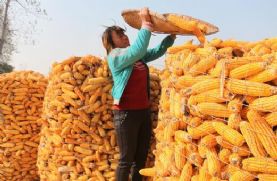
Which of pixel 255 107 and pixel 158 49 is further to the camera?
pixel 158 49

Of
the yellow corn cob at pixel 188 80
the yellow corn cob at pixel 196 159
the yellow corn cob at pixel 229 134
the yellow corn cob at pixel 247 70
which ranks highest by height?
the yellow corn cob at pixel 247 70

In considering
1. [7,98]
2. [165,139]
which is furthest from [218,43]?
[7,98]

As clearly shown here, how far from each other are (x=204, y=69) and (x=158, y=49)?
2078 millimetres

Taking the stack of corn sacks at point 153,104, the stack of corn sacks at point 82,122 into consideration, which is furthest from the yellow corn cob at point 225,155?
the stack of corn sacks at point 82,122

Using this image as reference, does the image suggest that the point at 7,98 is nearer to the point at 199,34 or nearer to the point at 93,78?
the point at 93,78

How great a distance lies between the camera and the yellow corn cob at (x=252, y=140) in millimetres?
2824

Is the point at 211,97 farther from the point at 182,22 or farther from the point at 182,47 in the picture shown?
the point at 182,22

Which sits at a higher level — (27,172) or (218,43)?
(218,43)

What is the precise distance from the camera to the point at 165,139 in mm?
3789

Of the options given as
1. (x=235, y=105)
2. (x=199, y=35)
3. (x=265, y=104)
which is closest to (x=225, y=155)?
(x=235, y=105)

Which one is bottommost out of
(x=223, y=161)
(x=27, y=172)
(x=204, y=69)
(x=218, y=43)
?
(x=27, y=172)

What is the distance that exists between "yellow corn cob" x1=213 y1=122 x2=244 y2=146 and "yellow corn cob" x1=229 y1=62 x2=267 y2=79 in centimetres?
34

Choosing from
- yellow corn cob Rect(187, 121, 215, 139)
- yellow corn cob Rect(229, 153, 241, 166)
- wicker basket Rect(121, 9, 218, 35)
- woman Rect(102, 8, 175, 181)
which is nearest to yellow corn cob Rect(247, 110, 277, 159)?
yellow corn cob Rect(229, 153, 241, 166)

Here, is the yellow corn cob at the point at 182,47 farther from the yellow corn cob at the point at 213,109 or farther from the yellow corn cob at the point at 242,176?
the yellow corn cob at the point at 242,176
